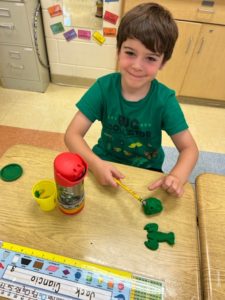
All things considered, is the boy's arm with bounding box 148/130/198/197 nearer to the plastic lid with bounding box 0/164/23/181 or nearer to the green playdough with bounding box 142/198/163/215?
the green playdough with bounding box 142/198/163/215

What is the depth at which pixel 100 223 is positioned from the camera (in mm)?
553

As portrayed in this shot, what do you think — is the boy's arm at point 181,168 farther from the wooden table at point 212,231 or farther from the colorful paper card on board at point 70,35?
the colorful paper card on board at point 70,35

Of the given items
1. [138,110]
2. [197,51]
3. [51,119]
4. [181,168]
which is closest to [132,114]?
[138,110]

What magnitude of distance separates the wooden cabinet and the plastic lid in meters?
1.57

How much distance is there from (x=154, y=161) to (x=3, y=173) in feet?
1.88

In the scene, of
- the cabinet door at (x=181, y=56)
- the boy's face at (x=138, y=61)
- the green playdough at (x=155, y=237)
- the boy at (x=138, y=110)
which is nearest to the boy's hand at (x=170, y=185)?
the boy at (x=138, y=110)

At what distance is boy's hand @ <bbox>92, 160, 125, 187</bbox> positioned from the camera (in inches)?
24.5

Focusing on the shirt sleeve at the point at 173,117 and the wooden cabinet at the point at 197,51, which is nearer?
the shirt sleeve at the point at 173,117

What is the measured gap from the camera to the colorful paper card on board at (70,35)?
6.54 ft

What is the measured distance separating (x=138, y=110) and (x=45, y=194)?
1.44 ft

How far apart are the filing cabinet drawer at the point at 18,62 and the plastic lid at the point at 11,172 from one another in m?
1.62

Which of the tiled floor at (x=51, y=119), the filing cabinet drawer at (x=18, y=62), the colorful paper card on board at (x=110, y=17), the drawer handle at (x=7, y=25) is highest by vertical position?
the colorful paper card on board at (x=110, y=17)

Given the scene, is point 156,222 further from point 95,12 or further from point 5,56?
point 5,56

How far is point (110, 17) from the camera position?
1.88m
